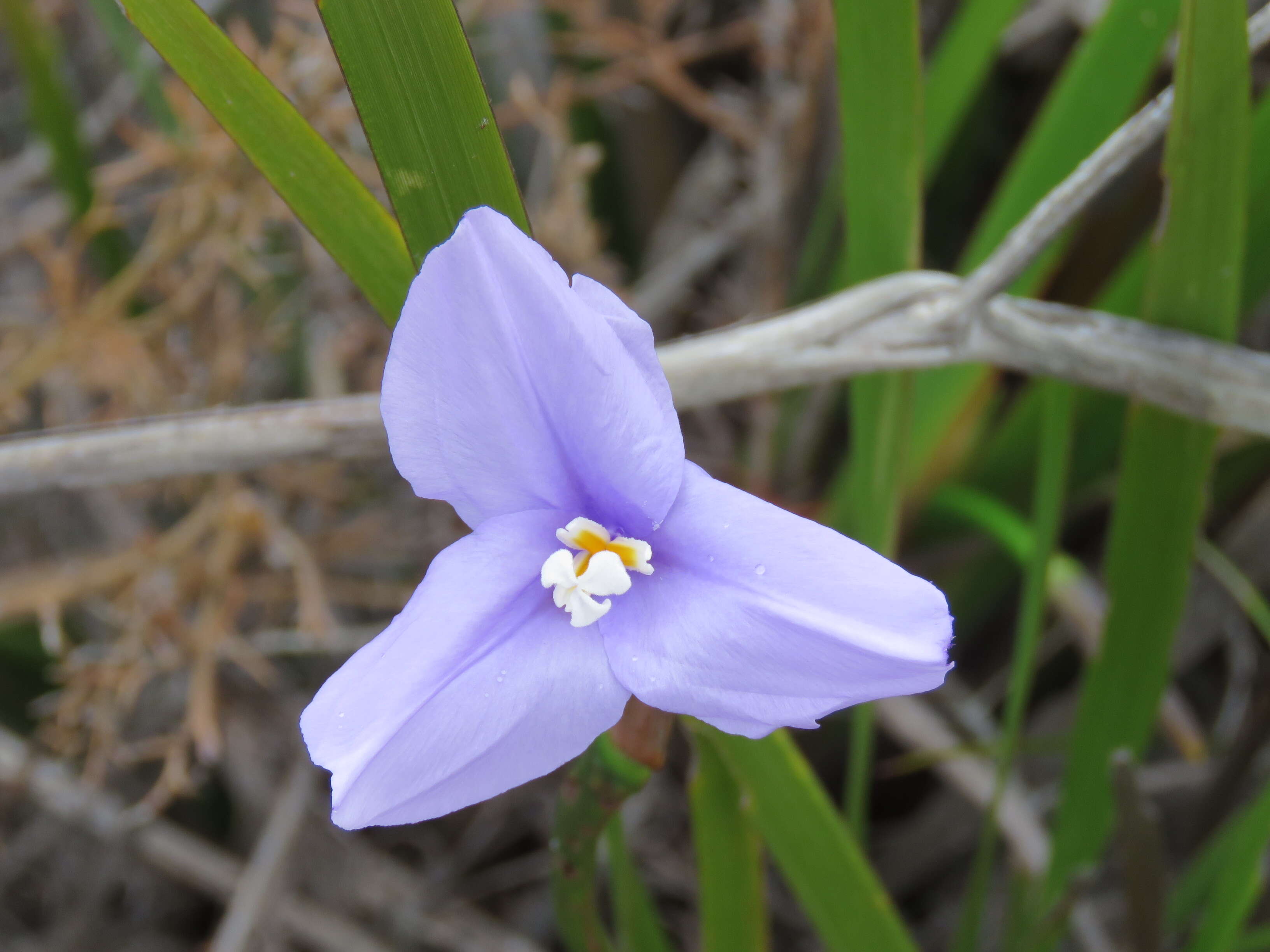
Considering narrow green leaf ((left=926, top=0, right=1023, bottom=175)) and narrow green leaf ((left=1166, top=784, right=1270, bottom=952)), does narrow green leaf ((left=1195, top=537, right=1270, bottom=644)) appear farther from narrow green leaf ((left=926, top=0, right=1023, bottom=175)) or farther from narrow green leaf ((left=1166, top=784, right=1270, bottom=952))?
narrow green leaf ((left=926, top=0, right=1023, bottom=175))

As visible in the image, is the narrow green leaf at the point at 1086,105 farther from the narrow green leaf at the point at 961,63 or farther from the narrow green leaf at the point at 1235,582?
the narrow green leaf at the point at 1235,582

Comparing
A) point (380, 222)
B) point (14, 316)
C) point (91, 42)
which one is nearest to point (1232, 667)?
point (380, 222)

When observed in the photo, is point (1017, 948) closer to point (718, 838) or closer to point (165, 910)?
point (718, 838)

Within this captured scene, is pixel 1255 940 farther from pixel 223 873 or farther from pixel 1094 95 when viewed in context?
pixel 223 873

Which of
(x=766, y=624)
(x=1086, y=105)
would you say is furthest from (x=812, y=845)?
(x=1086, y=105)

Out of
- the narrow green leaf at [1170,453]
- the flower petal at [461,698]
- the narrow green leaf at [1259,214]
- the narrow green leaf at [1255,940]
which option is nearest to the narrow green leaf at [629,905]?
the flower petal at [461,698]
